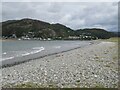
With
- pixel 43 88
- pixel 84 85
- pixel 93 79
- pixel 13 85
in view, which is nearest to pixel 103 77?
pixel 93 79

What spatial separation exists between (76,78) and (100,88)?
288 centimetres

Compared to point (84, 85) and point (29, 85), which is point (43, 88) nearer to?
point (29, 85)

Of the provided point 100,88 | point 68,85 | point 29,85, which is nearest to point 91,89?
point 100,88

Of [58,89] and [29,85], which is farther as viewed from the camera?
[29,85]

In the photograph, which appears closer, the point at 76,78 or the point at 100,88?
the point at 100,88

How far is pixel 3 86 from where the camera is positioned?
1428cm

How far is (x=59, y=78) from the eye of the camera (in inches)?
628

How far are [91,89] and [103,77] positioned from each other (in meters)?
3.15

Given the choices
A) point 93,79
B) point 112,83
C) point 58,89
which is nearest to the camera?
point 58,89

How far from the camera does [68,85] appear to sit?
45.3ft

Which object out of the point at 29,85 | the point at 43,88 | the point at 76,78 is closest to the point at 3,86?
the point at 29,85

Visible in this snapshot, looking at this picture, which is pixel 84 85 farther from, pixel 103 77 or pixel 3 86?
pixel 3 86

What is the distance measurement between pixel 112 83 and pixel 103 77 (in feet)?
6.12

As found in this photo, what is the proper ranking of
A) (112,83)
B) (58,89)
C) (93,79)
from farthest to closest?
(93,79) → (112,83) → (58,89)
